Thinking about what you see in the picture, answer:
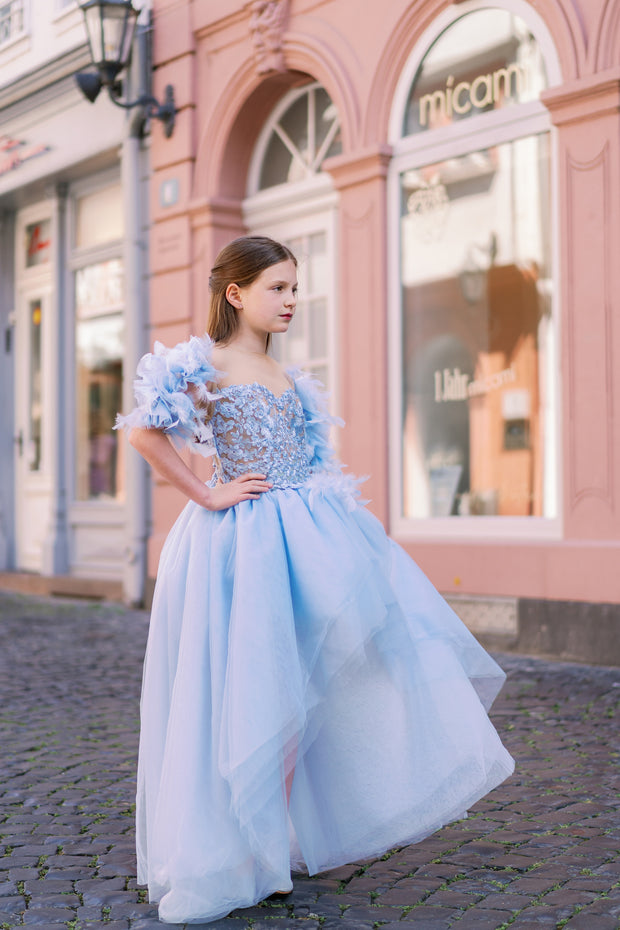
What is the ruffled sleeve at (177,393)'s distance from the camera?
2.70m

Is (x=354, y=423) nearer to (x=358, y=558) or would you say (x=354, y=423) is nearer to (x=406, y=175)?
(x=406, y=175)

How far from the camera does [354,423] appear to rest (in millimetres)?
7441

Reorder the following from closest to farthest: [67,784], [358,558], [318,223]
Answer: [358,558] < [67,784] < [318,223]

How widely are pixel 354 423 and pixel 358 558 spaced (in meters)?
4.78

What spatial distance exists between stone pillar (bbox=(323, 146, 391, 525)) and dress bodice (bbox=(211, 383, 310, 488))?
14.2 ft

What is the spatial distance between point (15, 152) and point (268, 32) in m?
Result: 4.03

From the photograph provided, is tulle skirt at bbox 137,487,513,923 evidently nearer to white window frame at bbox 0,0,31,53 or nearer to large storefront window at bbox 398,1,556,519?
large storefront window at bbox 398,1,556,519

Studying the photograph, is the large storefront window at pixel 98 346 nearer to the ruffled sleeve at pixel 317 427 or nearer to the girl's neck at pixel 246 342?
the ruffled sleeve at pixel 317 427

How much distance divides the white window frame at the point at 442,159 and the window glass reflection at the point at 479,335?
7 centimetres

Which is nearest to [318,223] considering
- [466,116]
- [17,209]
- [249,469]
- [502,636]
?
[466,116]

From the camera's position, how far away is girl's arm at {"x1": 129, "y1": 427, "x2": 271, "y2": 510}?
2.73 metres

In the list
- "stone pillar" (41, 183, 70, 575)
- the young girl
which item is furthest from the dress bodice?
"stone pillar" (41, 183, 70, 575)

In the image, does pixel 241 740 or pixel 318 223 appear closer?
pixel 241 740

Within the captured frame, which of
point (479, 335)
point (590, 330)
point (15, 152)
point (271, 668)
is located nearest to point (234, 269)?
point (271, 668)
